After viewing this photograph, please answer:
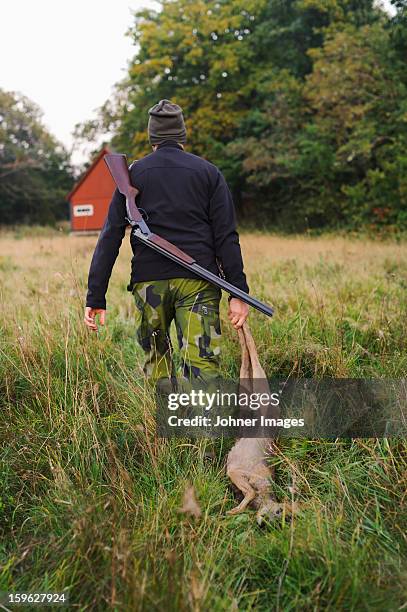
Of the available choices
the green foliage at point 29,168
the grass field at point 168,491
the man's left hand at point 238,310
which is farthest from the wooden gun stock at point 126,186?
the green foliage at point 29,168

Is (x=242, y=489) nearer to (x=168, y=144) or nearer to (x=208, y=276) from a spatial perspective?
(x=208, y=276)

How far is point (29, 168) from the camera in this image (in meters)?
35.5

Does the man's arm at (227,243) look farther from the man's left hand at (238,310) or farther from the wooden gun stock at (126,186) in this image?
the wooden gun stock at (126,186)

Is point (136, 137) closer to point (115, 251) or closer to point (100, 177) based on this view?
point (100, 177)

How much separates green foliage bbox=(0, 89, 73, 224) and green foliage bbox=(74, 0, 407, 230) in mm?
10148

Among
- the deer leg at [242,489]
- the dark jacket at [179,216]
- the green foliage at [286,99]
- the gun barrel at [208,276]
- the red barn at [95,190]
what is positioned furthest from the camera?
the red barn at [95,190]

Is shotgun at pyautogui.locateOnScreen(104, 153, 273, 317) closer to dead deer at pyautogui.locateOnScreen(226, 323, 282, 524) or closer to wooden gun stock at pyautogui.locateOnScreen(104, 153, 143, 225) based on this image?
wooden gun stock at pyautogui.locateOnScreen(104, 153, 143, 225)

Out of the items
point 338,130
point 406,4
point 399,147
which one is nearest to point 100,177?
point 338,130

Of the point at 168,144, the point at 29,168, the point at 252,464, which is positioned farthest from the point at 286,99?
the point at 29,168

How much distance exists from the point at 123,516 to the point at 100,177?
20.8 m

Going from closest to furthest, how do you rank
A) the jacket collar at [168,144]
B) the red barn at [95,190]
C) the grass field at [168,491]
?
the grass field at [168,491] < the jacket collar at [168,144] < the red barn at [95,190]

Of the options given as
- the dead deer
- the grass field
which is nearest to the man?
the dead deer

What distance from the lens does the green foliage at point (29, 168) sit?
113 feet

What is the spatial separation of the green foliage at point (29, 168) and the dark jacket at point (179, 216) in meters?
31.9
